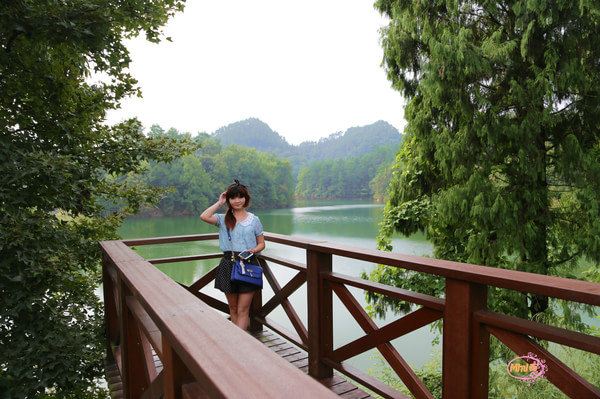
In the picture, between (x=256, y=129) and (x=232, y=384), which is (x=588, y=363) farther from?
(x=256, y=129)

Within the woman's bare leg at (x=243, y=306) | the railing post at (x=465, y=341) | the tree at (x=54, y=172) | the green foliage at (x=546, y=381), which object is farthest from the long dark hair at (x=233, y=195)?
the green foliage at (x=546, y=381)

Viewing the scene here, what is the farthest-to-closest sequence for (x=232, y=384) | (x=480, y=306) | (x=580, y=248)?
(x=580, y=248) → (x=480, y=306) → (x=232, y=384)

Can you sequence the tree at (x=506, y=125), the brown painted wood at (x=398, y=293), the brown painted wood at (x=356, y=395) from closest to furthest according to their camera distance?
the brown painted wood at (x=398, y=293) < the brown painted wood at (x=356, y=395) < the tree at (x=506, y=125)

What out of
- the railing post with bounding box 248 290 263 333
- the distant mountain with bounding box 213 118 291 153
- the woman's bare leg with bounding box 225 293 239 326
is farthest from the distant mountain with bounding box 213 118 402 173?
the woman's bare leg with bounding box 225 293 239 326

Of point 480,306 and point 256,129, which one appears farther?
point 256,129

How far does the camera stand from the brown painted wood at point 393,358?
2.04 meters

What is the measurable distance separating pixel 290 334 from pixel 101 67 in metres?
3.10

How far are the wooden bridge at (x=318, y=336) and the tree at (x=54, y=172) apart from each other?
0.77 m

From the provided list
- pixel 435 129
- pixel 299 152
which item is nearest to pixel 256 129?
pixel 299 152

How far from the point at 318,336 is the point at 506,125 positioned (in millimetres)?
5177

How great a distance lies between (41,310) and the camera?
3.72 m

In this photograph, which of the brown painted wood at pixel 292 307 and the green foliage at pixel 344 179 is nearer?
the brown painted wood at pixel 292 307

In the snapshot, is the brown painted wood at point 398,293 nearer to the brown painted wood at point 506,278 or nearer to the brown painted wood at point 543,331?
the brown painted wood at point 506,278

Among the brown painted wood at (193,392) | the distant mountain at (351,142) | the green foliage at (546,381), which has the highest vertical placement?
the distant mountain at (351,142)
